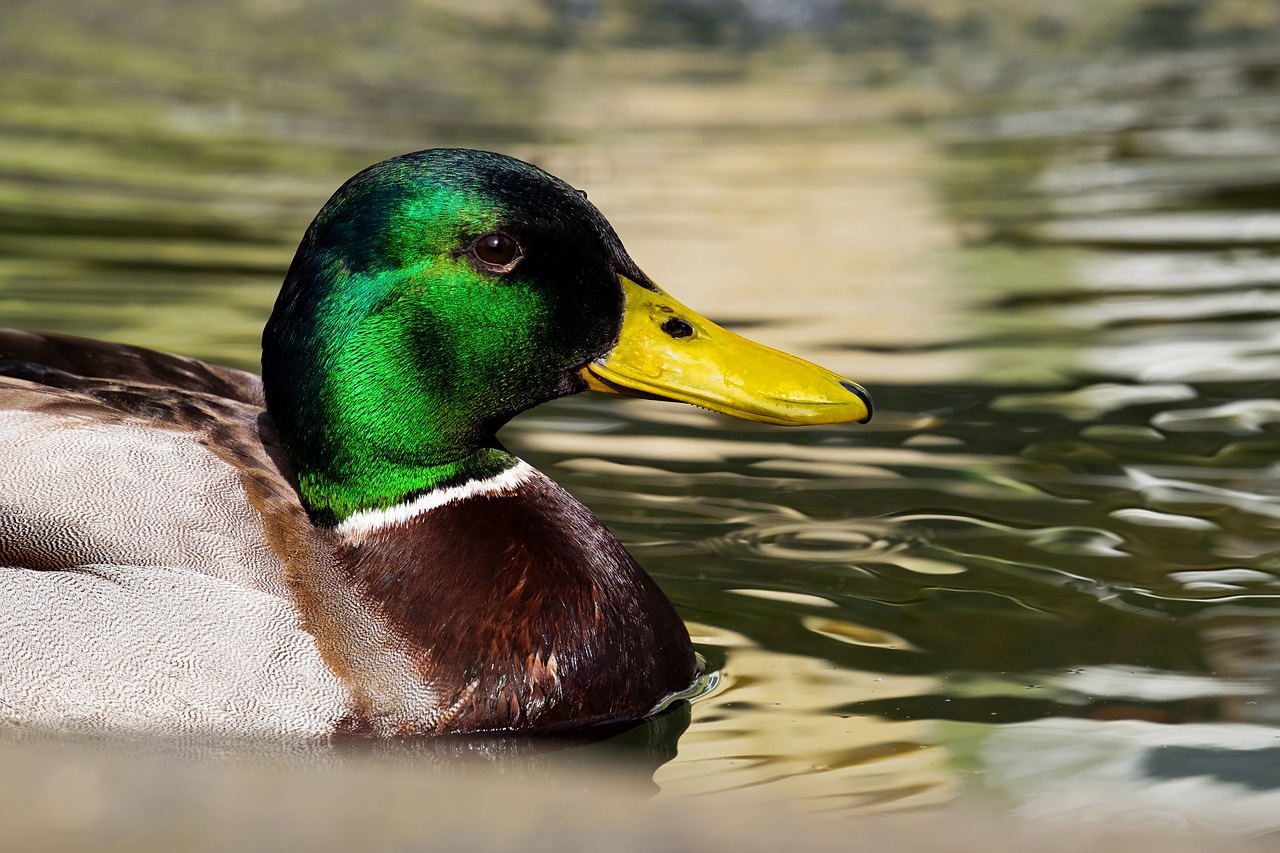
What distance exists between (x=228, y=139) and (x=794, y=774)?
28.8ft

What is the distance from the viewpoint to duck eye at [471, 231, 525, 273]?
4.22 meters

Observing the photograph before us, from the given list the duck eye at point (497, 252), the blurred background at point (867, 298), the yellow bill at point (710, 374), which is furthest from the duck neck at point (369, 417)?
the blurred background at point (867, 298)

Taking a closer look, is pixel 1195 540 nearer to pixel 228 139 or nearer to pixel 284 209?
pixel 284 209

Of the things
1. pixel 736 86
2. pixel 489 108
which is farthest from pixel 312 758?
pixel 736 86

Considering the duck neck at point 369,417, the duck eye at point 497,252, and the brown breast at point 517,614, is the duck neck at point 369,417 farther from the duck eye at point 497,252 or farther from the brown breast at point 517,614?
the duck eye at point 497,252

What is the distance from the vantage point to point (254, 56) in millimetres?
14484

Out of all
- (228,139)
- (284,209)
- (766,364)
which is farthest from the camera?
(228,139)

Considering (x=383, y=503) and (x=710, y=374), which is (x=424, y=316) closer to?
(x=383, y=503)

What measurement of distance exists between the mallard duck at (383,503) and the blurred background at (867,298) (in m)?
0.14

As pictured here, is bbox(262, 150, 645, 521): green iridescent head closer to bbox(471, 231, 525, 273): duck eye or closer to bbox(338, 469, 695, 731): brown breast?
bbox(471, 231, 525, 273): duck eye

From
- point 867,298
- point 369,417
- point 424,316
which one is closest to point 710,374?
point 424,316

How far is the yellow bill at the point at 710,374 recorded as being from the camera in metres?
4.29

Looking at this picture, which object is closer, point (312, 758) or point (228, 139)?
point (312, 758)

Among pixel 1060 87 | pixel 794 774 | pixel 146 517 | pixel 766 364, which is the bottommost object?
pixel 794 774
